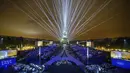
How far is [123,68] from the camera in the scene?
2098 centimetres

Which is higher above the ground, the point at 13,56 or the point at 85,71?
the point at 13,56

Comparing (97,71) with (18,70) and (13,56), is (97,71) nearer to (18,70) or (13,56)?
(18,70)

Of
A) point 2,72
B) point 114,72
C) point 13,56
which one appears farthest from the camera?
point 13,56

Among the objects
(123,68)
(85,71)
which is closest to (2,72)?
(85,71)

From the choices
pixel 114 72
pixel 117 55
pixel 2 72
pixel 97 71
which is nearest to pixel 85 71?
pixel 97 71

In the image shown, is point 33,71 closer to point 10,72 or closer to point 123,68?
point 10,72

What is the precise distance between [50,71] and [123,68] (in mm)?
8608

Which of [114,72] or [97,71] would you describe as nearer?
[97,71]

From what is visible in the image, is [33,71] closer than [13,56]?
Yes

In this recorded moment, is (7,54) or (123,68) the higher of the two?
(7,54)

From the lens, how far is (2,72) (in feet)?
58.8

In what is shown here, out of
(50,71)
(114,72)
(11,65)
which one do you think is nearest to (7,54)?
(11,65)

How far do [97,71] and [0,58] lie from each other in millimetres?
10460

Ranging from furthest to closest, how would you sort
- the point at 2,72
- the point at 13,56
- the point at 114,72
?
1. the point at 13,56
2. the point at 114,72
3. the point at 2,72
